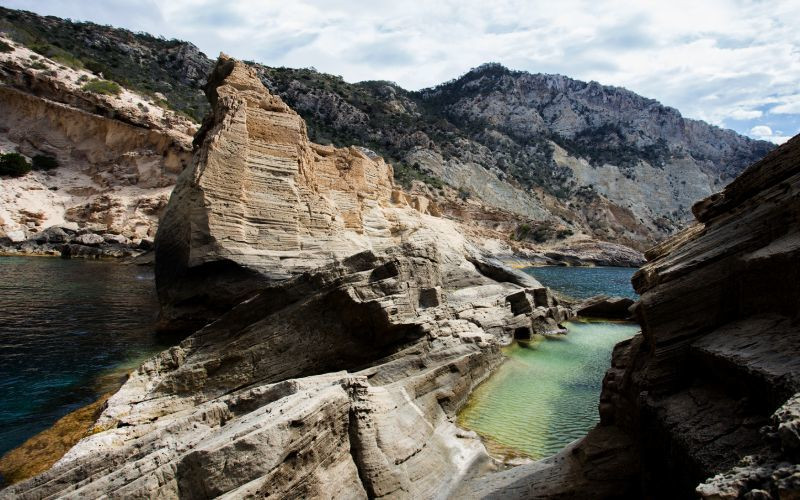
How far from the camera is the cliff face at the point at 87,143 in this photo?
144 ft

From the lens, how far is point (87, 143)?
157 ft

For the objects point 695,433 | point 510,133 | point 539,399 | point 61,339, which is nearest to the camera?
point 695,433

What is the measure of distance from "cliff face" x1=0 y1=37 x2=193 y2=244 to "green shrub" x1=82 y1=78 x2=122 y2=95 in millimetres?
749

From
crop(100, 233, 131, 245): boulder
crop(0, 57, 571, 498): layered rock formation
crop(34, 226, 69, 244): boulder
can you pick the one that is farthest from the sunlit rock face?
crop(34, 226, 69, 244): boulder

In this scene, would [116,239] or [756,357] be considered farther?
[116,239]

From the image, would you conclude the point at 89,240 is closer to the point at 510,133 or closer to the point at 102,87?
the point at 102,87

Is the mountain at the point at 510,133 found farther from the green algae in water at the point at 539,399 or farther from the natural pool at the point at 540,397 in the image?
the green algae in water at the point at 539,399

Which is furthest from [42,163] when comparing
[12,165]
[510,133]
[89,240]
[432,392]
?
[510,133]

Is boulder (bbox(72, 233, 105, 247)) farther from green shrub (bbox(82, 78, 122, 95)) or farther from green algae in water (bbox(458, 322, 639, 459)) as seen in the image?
green algae in water (bbox(458, 322, 639, 459))

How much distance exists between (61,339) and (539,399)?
16.2 meters

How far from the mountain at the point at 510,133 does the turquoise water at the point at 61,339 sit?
39949 millimetres

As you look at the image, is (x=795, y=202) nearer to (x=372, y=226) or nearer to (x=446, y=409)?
(x=446, y=409)

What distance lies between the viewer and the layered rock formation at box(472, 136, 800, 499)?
4.46 meters

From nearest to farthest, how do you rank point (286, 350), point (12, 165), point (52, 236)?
point (286, 350) → point (52, 236) → point (12, 165)
